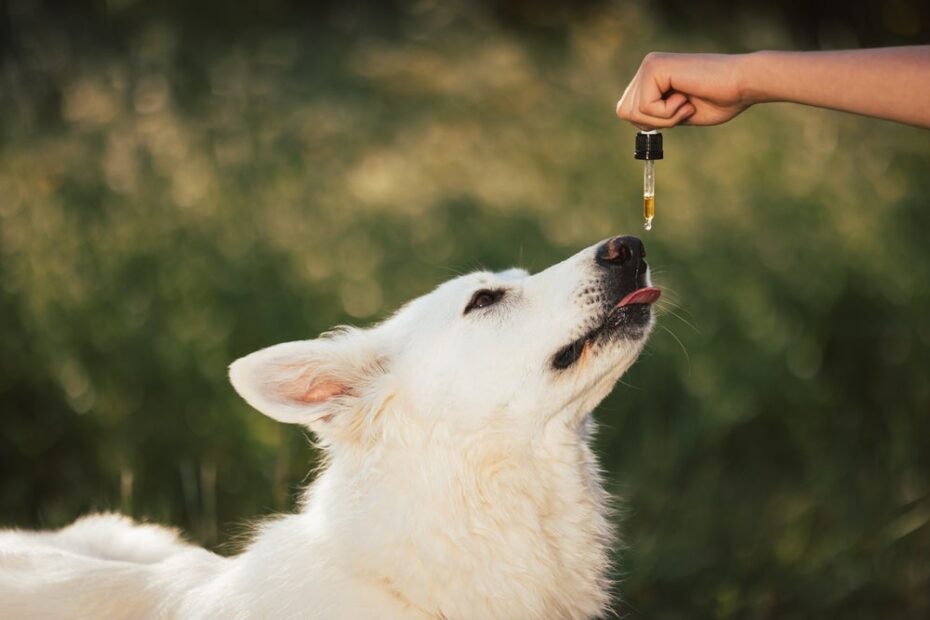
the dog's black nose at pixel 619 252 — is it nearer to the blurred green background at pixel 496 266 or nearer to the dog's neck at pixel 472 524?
the dog's neck at pixel 472 524

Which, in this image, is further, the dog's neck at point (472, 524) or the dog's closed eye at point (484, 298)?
the dog's closed eye at point (484, 298)

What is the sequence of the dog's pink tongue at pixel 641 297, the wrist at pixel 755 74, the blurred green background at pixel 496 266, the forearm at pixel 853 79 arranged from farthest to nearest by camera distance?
the blurred green background at pixel 496 266
the dog's pink tongue at pixel 641 297
the wrist at pixel 755 74
the forearm at pixel 853 79

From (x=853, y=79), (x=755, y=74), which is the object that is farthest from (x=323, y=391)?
(x=853, y=79)

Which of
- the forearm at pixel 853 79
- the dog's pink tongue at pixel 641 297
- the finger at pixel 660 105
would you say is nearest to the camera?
the forearm at pixel 853 79

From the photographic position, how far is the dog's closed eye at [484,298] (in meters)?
2.88

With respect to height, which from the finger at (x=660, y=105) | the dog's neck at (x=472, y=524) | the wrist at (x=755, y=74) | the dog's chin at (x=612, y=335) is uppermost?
the wrist at (x=755, y=74)

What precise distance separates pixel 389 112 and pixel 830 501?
558 centimetres

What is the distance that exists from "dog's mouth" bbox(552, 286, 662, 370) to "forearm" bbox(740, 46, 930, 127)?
1.92ft

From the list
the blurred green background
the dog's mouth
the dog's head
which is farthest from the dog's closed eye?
the blurred green background

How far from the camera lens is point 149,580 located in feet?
9.29

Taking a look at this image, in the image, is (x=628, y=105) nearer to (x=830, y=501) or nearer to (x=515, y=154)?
(x=830, y=501)

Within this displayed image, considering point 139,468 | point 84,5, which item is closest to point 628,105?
point 139,468

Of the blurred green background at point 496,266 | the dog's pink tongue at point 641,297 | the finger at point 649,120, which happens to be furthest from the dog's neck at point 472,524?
the blurred green background at point 496,266

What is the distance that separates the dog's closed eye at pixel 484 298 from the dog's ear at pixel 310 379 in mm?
284
